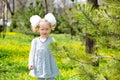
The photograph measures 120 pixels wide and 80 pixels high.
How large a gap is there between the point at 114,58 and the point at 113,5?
0.55 meters

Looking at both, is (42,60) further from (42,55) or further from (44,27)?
(44,27)

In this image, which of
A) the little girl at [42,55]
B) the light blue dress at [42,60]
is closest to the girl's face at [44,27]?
the little girl at [42,55]

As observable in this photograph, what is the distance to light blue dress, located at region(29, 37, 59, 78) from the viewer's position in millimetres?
7508

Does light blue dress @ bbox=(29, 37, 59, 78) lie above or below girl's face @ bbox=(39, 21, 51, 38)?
below

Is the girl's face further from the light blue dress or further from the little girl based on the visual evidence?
the light blue dress

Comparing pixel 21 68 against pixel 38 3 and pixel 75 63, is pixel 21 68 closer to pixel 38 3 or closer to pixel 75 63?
pixel 75 63

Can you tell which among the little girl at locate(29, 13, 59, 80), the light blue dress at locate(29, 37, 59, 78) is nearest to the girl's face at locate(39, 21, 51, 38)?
the little girl at locate(29, 13, 59, 80)

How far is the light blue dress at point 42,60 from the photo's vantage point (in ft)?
24.6

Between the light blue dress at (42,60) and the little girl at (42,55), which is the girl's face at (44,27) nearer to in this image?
the little girl at (42,55)

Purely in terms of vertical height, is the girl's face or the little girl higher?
the girl's face

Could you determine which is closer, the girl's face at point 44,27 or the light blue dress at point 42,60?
the girl's face at point 44,27

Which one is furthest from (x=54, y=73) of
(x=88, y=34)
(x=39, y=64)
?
(x=88, y=34)

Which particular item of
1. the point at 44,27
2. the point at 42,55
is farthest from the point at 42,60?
the point at 44,27

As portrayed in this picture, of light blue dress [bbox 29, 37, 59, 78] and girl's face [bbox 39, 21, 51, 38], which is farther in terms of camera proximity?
light blue dress [bbox 29, 37, 59, 78]
